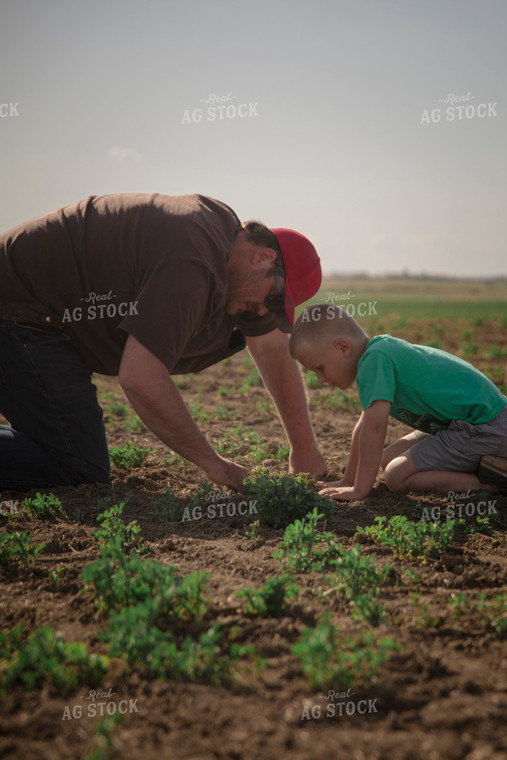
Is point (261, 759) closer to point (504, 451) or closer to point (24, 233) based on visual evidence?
point (504, 451)

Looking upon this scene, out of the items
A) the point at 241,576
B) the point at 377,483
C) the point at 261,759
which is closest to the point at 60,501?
the point at 241,576

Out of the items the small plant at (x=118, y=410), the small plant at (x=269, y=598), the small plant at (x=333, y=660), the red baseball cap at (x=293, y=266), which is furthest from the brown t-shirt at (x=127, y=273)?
the small plant at (x=118, y=410)

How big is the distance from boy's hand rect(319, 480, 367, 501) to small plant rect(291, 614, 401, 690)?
1866 millimetres

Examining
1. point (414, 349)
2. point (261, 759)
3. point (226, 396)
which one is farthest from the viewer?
point (226, 396)

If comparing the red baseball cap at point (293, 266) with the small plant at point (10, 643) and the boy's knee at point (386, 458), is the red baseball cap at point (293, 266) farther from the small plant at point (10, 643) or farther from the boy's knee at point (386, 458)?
the small plant at point (10, 643)

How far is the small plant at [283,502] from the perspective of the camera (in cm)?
381

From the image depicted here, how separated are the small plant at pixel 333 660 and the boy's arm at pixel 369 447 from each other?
6.02 ft

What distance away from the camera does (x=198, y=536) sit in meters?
3.72

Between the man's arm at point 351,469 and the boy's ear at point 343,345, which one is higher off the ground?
the boy's ear at point 343,345

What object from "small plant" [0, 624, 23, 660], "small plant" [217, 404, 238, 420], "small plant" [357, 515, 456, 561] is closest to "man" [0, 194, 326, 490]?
"small plant" [357, 515, 456, 561]

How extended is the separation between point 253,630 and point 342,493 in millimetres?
1835

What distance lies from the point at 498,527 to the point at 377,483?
3.53 ft

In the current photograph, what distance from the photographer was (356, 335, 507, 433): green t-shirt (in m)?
4.34

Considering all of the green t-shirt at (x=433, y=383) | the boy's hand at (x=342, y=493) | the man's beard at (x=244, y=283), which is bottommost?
the boy's hand at (x=342, y=493)
